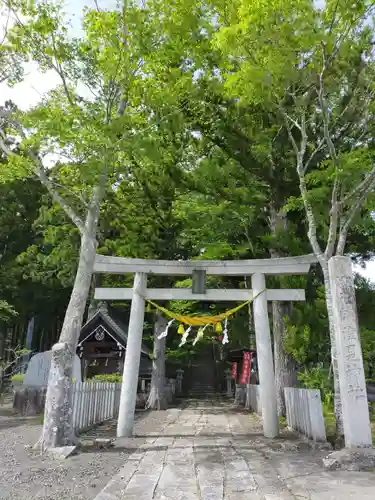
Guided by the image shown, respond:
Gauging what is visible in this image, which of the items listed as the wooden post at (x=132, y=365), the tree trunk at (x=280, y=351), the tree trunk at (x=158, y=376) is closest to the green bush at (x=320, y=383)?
the tree trunk at (x=280, y=351)

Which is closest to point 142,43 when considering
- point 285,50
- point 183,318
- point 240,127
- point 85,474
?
point 285,50

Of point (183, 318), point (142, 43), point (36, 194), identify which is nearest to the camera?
point (142, 43)

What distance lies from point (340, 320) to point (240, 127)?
6499 millimetres

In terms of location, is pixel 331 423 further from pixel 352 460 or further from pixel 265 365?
pixel 352 460

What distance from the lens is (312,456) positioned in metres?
6.62

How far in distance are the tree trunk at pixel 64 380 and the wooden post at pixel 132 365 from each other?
1.65 meters

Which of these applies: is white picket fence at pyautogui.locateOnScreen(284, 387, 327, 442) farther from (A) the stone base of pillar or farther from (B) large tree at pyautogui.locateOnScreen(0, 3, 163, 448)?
(B) large tree at pyautogui.locateOnScreen(0, 3, 163, 448)

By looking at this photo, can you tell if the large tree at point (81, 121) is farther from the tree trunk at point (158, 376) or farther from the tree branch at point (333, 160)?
the tree trunk at point (158, 376)

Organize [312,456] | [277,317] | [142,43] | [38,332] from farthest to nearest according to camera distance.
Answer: [38,332]
[277,317]
[142,43]
[312,456]

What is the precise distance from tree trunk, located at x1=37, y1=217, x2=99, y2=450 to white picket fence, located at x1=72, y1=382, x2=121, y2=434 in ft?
2.95

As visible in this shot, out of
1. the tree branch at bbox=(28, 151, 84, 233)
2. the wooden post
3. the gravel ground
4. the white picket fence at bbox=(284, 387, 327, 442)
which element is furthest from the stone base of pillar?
the tree branch at bbox=(28, 151, 84, 233)

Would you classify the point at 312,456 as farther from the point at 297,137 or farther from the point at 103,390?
the point at 297,137

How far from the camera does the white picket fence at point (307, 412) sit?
727 cm

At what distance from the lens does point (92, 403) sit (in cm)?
1059
